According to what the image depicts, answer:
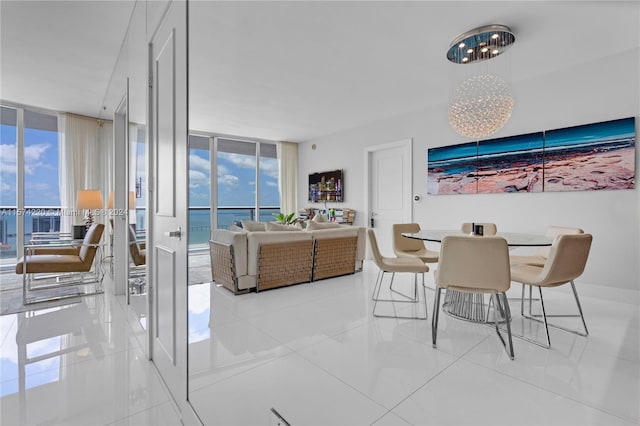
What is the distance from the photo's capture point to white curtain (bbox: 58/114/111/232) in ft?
17.6

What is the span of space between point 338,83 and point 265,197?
15.0 feet

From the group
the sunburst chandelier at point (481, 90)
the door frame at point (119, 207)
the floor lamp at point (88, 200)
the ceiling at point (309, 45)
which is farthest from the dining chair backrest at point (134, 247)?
the sunburst chandelier at point (481, 90)

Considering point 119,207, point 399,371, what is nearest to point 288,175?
point 119,207

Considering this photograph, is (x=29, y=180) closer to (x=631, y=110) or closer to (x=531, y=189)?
(x=531, y=189)

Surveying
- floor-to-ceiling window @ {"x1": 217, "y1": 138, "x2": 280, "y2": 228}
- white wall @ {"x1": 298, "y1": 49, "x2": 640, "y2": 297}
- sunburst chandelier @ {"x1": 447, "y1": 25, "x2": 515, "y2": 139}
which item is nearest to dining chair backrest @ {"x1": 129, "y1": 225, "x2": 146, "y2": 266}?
sunburst chandelier @ {"x1": 447, "y1": 25, "x2": 515, "y2": 139}

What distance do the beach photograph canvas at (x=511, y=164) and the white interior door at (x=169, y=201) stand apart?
4.12 metres

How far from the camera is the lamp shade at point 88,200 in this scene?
443 centimetres

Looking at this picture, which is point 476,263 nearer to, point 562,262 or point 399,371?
point 562,262

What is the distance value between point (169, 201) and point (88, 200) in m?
3.79

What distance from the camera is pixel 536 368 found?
1968 millimetres

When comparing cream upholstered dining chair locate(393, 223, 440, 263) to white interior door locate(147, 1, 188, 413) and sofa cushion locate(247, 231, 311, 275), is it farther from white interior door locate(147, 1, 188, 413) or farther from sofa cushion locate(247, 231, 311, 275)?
white interior door locate(147, 1, 188, 413)

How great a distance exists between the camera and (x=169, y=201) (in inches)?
65.6

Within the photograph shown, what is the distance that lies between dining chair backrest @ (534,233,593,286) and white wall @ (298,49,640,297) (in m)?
1.51

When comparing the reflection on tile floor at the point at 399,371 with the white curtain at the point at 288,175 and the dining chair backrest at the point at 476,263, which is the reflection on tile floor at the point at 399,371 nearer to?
the dining chair backrest at the point at 476,263
